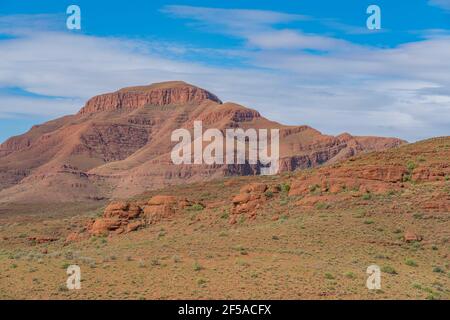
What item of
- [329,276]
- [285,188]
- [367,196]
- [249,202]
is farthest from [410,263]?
[285,188]

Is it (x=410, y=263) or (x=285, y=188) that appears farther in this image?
(x=285, y=188)

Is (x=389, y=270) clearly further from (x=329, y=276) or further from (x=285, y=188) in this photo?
(x=285, y=188)

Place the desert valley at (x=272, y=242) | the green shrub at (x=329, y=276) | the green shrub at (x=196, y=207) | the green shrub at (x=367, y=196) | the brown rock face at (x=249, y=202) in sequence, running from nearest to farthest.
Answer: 1. the desert valley at (x=272, y=242)
2. the green shrub at (x=329, y=276)
3. the green shrub at (x=367, y=196)
4. the brown rock face at (x=249, y=202)
5. the green shrub at (x=196, y=207)

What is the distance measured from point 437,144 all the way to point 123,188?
11591 cm

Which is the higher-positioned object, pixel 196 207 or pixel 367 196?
pixel 367 196

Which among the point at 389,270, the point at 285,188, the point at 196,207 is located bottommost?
the point at 389,270

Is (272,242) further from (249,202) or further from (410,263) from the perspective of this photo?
(249,202)

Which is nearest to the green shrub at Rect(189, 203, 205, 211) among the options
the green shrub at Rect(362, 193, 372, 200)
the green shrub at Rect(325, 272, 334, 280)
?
the green shrub at Rect(362, 193, 372, 200)

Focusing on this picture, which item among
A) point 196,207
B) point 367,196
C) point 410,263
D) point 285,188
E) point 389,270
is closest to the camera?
point 389,270

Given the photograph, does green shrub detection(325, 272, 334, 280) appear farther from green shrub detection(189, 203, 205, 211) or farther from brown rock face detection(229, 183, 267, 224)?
green shrub detection(189, 203, 205, 211)

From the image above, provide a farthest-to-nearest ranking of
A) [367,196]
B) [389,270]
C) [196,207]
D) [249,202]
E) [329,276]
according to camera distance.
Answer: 1. [196,207]
2. [249,202]
3. [367,196]
4. [389,270]
5. [329,276]

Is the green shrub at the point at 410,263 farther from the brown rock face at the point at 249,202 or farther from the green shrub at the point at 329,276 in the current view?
the brown rock face at the point at 249,202

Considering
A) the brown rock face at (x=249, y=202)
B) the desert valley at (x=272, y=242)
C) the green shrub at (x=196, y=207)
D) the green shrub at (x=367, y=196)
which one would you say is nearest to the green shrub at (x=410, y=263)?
the desert valley at (x=272, y=242)
